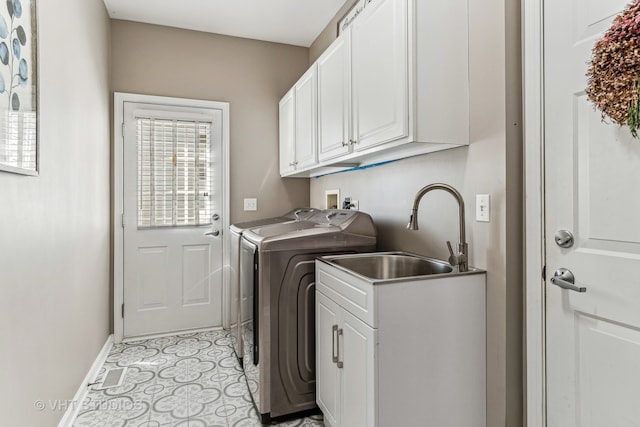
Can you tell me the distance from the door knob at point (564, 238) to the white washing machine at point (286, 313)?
100 centimetres

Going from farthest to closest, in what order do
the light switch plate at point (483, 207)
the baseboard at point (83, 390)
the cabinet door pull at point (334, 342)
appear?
the baseboard at point (83, 390) → the cabinet door pull at point (334, 342) → the light switch plate at point (483, 207)

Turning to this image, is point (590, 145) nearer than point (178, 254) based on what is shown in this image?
Yes

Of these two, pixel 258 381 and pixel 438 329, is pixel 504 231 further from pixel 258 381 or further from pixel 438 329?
pixel 258 381

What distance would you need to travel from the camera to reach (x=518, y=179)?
1.40 meters

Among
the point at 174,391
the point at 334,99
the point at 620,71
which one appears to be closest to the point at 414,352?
the point at 620,71

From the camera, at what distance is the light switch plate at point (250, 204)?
3348 millimetres

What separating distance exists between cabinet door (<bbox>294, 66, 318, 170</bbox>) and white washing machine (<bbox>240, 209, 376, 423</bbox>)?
748 millimetres

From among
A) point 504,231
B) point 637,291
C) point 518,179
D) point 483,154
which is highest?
point 483,154

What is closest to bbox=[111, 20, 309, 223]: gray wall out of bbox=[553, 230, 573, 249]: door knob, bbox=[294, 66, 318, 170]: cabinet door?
bbox=[294, 66, 318, 170]: cabinet door

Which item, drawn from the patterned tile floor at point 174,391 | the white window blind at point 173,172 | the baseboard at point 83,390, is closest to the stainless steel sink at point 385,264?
the patterned tile floor at point 174,391

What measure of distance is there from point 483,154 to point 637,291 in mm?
697

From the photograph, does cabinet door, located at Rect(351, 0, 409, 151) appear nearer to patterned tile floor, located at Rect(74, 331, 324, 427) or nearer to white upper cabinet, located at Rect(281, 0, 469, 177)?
white upper cabinet, located at Rect(281, 0, 469, 177)

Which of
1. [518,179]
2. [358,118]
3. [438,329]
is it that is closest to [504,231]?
[518,179]

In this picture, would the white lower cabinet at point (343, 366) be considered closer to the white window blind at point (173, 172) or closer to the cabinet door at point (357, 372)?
the cabinet door at point (357, 372)
